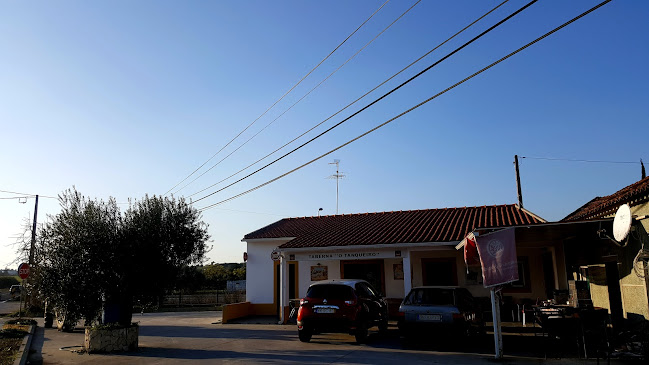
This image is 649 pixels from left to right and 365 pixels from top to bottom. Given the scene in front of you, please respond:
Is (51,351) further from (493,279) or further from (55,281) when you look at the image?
(493,279)

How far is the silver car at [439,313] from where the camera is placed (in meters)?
10.8

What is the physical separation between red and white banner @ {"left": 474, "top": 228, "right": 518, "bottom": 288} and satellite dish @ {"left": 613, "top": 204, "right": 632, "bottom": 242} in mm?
1834

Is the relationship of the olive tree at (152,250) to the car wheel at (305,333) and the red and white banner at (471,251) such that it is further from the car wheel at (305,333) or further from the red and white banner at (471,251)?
the red and white banner at (471,251)

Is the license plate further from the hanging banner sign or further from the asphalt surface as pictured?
the hanging banner sign

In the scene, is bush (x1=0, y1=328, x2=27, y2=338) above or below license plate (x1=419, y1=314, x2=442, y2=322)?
below

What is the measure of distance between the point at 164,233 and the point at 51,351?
442 cm

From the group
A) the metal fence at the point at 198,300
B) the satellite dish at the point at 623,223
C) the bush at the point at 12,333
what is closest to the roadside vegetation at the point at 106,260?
the bush at the point at 12,333

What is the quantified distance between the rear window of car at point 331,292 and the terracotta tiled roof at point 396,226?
14.8ft

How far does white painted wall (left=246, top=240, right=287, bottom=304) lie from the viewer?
69.5 ft

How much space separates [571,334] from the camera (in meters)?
9.45

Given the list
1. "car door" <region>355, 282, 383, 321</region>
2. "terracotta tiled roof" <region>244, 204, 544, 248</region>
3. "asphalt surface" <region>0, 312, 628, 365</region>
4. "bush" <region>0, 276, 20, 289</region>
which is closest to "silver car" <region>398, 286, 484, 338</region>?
"asphalt surface" <region>0, 312, 628, 365</region>

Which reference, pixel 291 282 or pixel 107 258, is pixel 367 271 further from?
pixel 107 258

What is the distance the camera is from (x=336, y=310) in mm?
11703

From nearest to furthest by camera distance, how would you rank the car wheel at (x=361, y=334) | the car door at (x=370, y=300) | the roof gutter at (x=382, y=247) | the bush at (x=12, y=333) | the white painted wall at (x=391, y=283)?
the car wheel at (x=361, y=334), the car door at (x=370, y=300), the bush at (x=12, y=333), the roof gutter at (x=382, y=247), the white painted wall at (x=391, y=283)
